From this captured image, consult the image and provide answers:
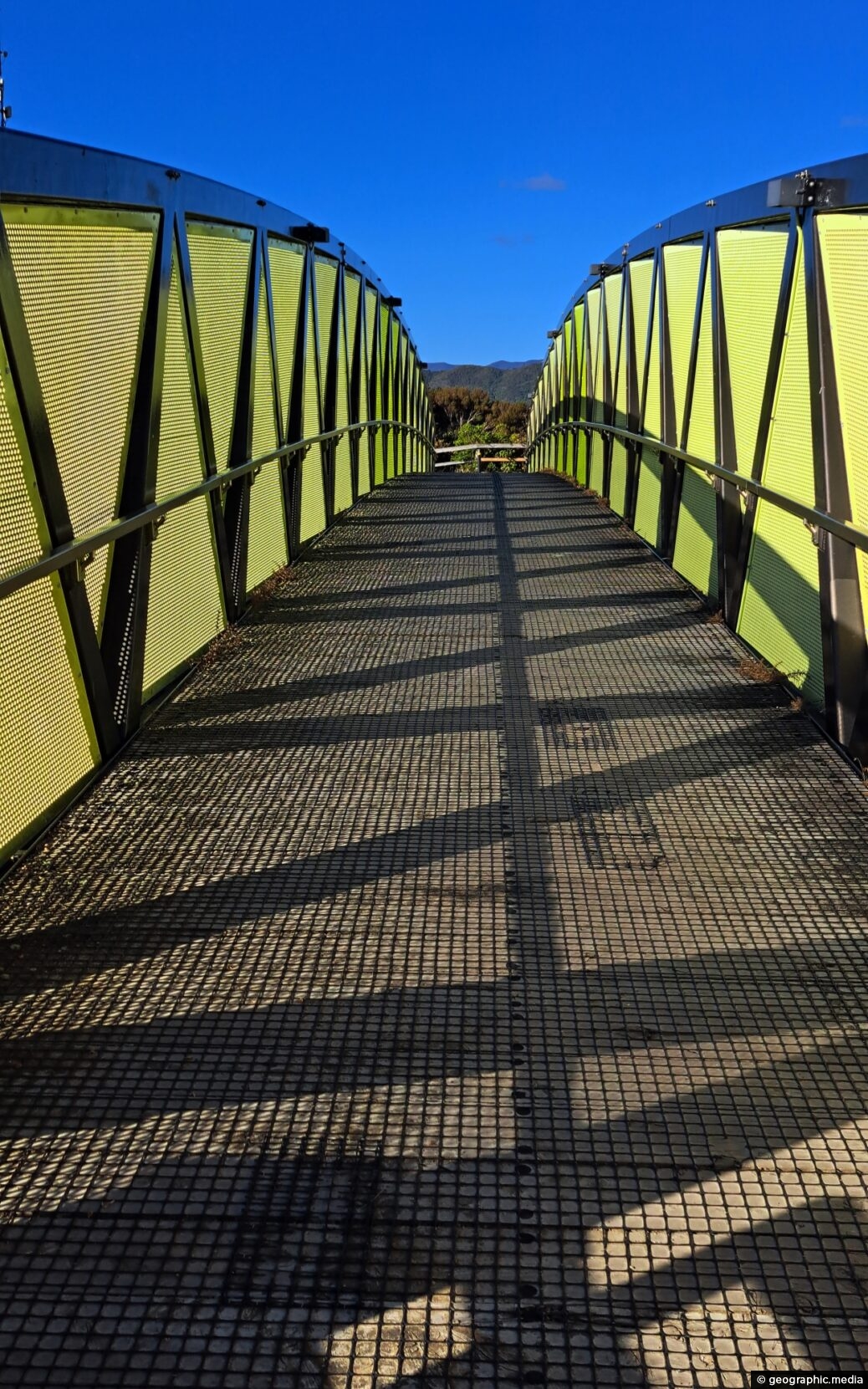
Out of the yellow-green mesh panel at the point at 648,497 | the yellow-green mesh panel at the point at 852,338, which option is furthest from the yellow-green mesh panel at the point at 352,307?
the yellow-green mesh panel at the point at 852,338

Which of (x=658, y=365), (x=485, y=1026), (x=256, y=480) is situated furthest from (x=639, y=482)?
(x=485, y=1026)

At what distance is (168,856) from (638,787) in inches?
61.6

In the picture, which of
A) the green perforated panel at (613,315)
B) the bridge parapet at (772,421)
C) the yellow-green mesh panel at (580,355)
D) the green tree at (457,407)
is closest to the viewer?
the bridge parapet at (772,421)

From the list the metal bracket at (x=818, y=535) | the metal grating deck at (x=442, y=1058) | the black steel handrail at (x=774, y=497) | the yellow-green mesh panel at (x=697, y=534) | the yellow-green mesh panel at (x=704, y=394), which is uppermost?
the yellow-green mesh panel at (x=704, y=394)

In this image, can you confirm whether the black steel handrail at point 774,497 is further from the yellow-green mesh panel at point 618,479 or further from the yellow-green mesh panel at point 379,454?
the yellow-green mesh panel at point 379,454

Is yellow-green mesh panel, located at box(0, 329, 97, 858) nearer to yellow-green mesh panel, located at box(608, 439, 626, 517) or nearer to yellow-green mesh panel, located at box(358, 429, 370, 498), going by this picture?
yellow-green mesh panel, located at box(608, 439, 626, 517)

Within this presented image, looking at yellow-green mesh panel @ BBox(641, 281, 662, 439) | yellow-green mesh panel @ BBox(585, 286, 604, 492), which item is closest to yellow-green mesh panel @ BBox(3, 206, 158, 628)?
yellow-green mesh panel @ BBox(641, 281, 662, 439)

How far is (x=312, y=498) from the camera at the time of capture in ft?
29.4

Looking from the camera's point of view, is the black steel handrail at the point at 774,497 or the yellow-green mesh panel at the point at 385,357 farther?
the yellow-green mesh panel at the point at 385,357

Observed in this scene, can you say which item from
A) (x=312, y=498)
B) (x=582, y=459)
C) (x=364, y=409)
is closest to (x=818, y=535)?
(x=312, y=498)

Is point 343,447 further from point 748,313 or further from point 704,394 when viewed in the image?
point 748,313

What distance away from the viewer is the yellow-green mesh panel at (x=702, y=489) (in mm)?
6555

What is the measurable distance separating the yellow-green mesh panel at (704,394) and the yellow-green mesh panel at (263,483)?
258cm

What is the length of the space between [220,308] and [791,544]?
3.17m
